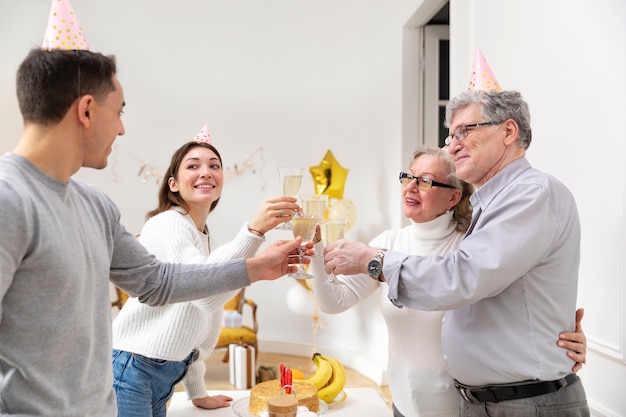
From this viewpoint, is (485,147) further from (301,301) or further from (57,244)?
(301,301)

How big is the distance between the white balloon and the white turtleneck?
3.34 metres

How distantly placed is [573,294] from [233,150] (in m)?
4.93

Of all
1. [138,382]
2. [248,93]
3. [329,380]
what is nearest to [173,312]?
[138,382]

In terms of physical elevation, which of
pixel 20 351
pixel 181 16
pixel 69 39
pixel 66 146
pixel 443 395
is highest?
pixel 181 16

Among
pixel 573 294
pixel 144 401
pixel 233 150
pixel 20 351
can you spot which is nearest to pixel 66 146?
pixel 20 351

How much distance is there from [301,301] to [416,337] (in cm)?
358

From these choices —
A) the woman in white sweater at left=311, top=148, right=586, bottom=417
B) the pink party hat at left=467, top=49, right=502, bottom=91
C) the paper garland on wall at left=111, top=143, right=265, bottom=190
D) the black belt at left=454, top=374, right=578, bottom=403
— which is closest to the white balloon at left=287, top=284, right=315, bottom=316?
the paper garland on wall at left=111, top=143, right=265, bottom=190

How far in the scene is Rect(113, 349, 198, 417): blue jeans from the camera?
1786 millimetres

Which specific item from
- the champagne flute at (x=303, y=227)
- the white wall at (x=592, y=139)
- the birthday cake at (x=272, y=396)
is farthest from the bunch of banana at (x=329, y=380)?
the white wall at (x=592, y=139)

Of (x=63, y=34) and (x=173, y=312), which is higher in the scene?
(x=63, y=34)

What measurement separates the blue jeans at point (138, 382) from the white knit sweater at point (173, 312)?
0.04 m

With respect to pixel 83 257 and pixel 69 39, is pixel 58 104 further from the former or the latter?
pixel 83 257

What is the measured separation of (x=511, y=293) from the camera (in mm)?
1513

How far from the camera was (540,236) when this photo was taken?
145 cm
